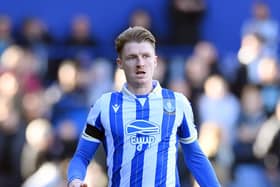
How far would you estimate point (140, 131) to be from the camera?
5617 mm

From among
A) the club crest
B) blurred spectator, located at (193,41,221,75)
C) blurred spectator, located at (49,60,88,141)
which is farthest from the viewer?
blurred spectator, located at (193,41,221,75)

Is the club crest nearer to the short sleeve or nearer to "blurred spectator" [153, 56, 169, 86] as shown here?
the short sleeve

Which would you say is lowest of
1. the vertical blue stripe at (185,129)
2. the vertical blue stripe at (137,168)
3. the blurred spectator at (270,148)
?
the blurred spectator at (270,148)

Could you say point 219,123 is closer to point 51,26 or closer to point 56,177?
point 56,177

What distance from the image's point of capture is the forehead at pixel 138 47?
5.63 meters

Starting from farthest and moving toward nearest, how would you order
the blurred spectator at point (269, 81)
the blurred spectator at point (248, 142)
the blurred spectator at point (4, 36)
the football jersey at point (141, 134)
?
the blurred spectator at point (4, 36) < the blurred spectator at point (269, 81) < the blurred spectator at point (248, 142) < the football jersey at point (141, 134)

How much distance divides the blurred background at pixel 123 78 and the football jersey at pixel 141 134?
4.09 metres

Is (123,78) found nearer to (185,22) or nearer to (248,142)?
(248,142)

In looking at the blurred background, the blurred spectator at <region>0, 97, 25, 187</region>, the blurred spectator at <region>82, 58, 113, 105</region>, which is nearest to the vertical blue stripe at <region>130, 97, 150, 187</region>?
the blurred background

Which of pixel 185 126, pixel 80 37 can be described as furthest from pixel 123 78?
pixel 185 126

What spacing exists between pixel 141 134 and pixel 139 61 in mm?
467

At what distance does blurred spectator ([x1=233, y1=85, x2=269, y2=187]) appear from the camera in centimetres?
1090

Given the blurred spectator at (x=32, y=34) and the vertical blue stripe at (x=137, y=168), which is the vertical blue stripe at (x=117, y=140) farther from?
the blurred spectator at (x=32, y=34)

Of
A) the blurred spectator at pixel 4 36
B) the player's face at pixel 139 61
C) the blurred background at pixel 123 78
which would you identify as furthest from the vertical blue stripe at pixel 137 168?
the blurred spectator at pixel 4 36
